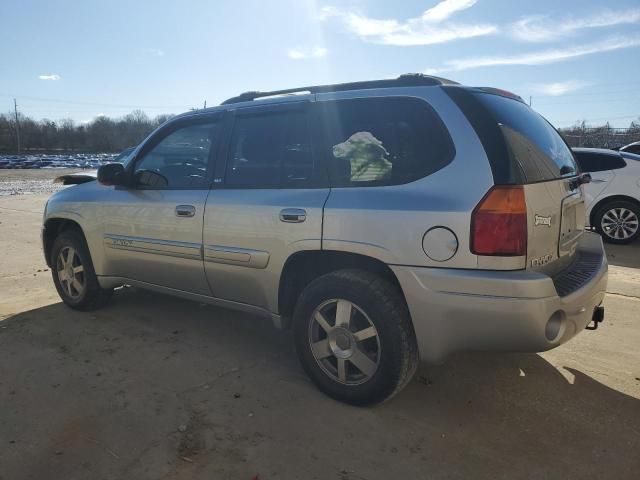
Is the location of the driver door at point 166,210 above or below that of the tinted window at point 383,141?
below

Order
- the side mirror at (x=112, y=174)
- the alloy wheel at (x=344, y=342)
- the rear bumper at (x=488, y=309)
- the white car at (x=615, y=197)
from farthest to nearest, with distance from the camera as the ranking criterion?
1. the white car at (x=615, y=197)
2. the side mirror at (x=112, y=174)
3. the alloy wheel at (x=344, y=342)
4. the rear bumper at (x=488, y=309)

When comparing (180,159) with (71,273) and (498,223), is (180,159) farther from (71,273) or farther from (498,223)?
(498,223)

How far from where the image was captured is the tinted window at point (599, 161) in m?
8.05

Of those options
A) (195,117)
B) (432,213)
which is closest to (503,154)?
(432,213)

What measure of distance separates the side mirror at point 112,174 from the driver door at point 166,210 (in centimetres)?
8

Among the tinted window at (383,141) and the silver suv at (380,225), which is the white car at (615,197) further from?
the tinted window at (383,141)

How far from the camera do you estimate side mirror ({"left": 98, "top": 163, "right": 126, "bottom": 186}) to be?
409 centimetres

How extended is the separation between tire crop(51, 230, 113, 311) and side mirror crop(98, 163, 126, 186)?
0.83 meters

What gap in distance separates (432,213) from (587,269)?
123 cm

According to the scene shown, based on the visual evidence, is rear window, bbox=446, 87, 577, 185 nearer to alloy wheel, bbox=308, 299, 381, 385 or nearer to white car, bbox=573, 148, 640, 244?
alloy wheel, bbox=308, 299, 381, 385

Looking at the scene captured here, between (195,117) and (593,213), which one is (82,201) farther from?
(593,213)

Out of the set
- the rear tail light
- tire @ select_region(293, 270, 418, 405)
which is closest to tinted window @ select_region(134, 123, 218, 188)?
tire @ select_region(293, 270, 418, 405)

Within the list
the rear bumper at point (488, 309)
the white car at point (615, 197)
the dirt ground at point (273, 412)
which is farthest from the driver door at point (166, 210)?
the white car at point (615, 197)

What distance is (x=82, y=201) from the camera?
452cm
